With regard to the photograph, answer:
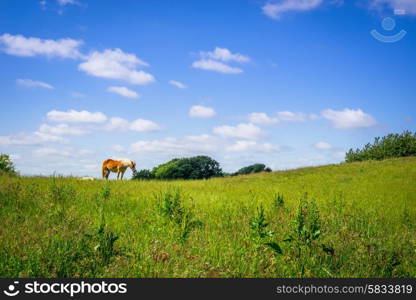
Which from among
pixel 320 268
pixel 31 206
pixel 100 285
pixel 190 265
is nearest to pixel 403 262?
pixel 320 268

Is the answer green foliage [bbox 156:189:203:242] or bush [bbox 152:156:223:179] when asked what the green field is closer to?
green foliage [bbox 156:189:203:242]

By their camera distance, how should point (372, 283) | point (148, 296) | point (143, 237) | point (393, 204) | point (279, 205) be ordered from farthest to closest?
point (393, 204), point (279, 205), point (143, 237), point (372, 283), point (148, 296)

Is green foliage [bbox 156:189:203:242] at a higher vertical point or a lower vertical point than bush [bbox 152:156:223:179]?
lower

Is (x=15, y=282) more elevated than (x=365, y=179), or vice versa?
(x=365, y=179)

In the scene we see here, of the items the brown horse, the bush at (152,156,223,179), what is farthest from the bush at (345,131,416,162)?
the brown horse

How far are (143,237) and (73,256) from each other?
1.98 meters

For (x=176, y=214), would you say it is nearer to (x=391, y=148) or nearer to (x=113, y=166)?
(x=113, y=166)

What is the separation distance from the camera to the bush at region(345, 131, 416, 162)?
63375mm

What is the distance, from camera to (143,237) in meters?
7.32

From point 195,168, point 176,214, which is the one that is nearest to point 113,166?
point 176,214

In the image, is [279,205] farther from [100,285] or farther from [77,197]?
[100,285]

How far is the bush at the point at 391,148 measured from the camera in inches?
2495

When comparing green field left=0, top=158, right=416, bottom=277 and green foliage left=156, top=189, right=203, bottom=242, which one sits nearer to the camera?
green field left=0, top=158, right=416, bottom=277

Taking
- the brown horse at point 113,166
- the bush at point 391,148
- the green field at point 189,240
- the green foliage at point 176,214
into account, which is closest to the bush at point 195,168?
the bush at point 391,148
